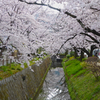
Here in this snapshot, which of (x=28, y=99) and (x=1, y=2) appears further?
(x=28, y=99)

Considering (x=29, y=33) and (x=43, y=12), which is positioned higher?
(x=43, y=12)

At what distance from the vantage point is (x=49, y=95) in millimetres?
12336

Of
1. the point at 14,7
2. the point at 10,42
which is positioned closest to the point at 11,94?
the point at 10,42

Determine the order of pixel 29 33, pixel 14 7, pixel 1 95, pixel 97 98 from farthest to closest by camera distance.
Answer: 1. pixel 29 33
2. pixel 14 7
3. pixel 97 98
4. pixel 1 95

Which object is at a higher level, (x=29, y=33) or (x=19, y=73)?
(x=29, y=33)

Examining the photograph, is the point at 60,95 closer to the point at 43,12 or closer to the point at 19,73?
the point at 19,73

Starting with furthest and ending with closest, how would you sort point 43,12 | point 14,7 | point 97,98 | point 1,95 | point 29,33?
point 43,12 → point 29,33 → point 14,7 → point 97,98 → point 1,95

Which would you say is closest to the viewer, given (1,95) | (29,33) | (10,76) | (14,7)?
(1,95)

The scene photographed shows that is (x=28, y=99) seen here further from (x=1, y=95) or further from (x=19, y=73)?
(x=1, y=95)

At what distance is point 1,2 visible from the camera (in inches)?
304

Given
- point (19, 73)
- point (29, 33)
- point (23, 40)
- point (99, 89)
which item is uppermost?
point (29, 33)

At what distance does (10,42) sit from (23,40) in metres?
0.97

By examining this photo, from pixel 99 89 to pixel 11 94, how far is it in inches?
216

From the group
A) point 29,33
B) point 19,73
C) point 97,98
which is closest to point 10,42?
point 19,73
